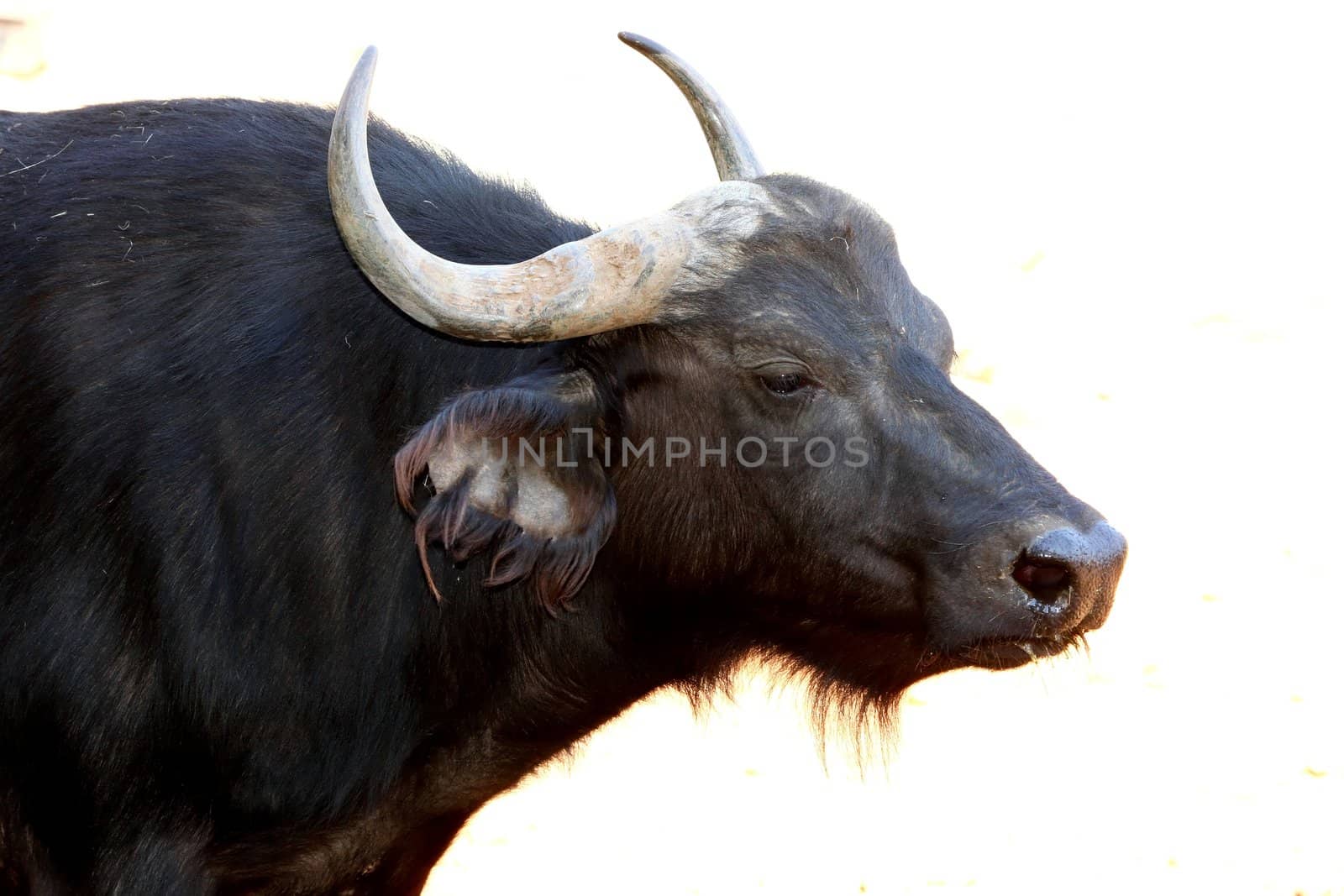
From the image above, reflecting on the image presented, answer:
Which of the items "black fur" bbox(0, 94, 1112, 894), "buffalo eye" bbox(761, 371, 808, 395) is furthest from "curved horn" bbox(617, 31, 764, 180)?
"buffalo eye" bbox(761, 371, 808, 395)

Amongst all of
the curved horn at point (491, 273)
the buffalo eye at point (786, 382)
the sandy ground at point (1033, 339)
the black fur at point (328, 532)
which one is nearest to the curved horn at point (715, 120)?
the black fur at point (328, 532)

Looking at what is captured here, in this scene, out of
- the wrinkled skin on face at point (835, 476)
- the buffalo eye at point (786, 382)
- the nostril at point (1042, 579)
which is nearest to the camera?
the nostril at point (1042, 579)

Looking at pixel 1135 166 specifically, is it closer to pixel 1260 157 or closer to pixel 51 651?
pixel 1260 157

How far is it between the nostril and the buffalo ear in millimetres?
1053

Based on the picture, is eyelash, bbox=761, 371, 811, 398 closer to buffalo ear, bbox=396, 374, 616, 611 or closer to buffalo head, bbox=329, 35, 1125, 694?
buffalo head, bbox=329, 35, 1125, 694

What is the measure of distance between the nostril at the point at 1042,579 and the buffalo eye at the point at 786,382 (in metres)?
0.69

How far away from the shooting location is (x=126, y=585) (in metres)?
4.00

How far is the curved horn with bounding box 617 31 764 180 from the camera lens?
4707 millimetres

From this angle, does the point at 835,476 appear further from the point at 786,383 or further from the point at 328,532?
the point at 328,532

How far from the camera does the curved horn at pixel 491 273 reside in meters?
3.55

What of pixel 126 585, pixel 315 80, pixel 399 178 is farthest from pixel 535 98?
pixel 126 585

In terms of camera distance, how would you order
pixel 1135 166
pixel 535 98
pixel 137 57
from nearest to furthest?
pixel 1135 166
pixel 535 98
pixel 137 57

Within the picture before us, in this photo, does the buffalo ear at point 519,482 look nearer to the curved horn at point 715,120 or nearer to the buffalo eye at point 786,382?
the buffalo eye at point 786,382

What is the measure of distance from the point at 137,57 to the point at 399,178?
971 centimetres
